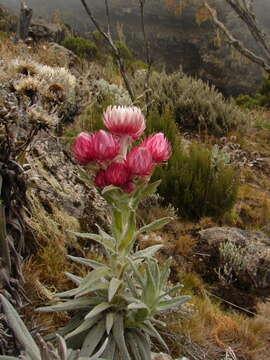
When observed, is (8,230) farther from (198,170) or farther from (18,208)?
(198,170)

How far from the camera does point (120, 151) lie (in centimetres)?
142

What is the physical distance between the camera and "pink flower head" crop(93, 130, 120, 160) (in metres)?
1.32

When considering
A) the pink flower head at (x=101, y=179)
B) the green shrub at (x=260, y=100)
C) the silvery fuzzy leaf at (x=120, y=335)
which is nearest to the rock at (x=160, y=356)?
the silvery fuzzy leaf at (x=120, y=335)

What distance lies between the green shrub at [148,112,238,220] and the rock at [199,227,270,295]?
619 mm

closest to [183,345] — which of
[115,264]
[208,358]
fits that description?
[208,358]

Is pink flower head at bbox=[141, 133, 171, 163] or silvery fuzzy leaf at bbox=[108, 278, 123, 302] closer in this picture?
silvery fuzzy leaf at bbox=[108, 278, 123, 302]

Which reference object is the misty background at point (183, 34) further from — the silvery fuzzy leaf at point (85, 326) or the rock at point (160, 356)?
the silvery fuzzy leaf at point (85, 326)

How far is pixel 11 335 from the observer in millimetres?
1179

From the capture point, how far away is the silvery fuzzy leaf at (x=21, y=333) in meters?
0.96

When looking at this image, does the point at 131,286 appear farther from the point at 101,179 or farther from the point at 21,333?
the point at 21,333

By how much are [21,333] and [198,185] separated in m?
2.83

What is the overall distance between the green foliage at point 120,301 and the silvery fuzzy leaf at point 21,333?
1.06 feet

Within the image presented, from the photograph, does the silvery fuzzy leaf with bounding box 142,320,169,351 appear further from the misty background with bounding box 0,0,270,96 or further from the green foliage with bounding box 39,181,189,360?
the misty background with bounding box 0,0,270,96

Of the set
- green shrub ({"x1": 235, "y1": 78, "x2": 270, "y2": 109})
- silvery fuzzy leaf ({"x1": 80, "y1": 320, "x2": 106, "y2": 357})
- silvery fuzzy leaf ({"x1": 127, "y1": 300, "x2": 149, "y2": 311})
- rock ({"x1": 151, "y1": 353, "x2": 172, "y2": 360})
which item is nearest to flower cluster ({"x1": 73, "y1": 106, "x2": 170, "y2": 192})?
silvery fuzzy leaf ({"x1": 127, "y1": 300, "x2": 149, "y2": 311})
